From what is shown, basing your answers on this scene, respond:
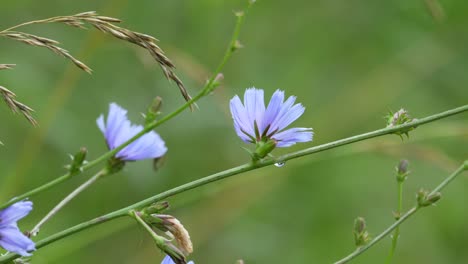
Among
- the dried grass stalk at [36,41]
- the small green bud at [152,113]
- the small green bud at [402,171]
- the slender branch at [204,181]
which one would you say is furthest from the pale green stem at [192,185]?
the small green bud at [402,171]

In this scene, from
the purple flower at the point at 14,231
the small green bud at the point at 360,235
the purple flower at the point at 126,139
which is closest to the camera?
the purple flower at the point at 14,231

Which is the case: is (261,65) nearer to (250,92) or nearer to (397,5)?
(397,5)

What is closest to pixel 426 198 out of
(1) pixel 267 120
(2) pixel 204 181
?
(1) pixel 267 120

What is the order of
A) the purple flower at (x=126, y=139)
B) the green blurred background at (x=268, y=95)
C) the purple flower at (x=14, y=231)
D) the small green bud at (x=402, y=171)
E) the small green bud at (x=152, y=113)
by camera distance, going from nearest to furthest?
the purple flower at (x=14, y=231)
the small green bud at (x=152, y=113)
the purple flower at (x=126, y=139)
the small green bud at (x=402, y=171)
the green blurred background at (x=268, y=95)

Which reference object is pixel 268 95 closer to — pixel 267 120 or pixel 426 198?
pixel 426 198

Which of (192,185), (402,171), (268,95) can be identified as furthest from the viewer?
(268,95)

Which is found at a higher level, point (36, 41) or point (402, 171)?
point (36, 41)

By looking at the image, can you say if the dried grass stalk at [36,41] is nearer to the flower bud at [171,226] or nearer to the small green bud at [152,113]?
the small green bud at [152,113]

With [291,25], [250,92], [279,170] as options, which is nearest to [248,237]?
[279,170]
